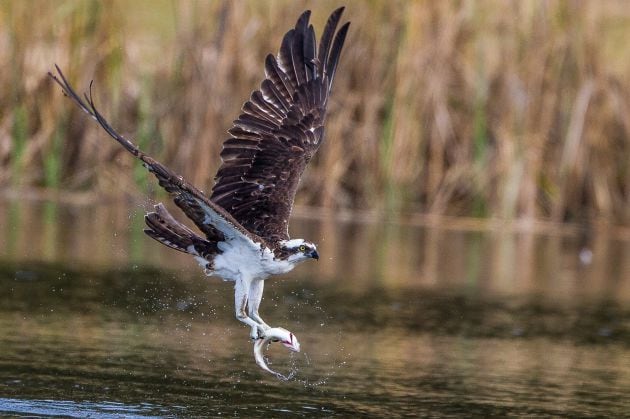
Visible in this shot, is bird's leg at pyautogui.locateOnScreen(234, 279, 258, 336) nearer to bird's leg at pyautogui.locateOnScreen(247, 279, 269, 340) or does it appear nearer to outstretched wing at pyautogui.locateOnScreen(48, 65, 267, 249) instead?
bird's leg at pyautogui.locateOnScreen(247, 279, 269, 340)

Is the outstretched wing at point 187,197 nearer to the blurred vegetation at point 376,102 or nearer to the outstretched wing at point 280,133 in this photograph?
the outstretched wing at point 280,133

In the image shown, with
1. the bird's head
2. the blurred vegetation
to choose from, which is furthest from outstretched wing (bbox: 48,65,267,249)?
the blurred vegetation

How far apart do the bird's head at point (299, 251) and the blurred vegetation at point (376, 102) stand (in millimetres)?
9290

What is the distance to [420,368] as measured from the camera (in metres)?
11.2

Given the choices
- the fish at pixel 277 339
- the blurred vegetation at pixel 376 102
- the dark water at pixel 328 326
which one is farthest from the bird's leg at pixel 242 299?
the blurred vegetation at pixel 376 102

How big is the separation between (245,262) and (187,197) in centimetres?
110

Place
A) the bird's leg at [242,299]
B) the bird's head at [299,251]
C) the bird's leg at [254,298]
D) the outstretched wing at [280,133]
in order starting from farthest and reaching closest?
the outstretched wing at [280,133]
the bird's leg at [254,298]
the bird's leg at [242,299]
the bird's head at [299,251]

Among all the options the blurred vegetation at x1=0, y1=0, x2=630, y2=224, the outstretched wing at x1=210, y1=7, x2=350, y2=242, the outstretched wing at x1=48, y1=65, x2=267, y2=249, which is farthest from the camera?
the blurred vegetation at x1=0, y1=0, x2=630, y2=224

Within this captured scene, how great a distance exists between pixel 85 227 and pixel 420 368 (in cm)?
758

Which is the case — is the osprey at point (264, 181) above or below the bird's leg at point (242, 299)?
above

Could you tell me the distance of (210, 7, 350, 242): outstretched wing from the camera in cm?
1088

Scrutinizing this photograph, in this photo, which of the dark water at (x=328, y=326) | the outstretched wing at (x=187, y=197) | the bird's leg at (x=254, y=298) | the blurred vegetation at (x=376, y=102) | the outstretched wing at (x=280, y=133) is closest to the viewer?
the outstretched wing at (x=187, y=197)

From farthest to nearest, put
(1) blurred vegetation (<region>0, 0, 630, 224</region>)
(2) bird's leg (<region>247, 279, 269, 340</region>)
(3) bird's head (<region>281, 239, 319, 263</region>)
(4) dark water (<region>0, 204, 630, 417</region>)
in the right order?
(1) blurred vegetation (<region>0, 0, 630, 224</region>) → (2) bird's leg (<region>247, 279, 269, 340</region>) → (3) bird's head (<region>281, 239, 319, 263</region>) → (4) dark water (<region>0, 204, 630, 417</region>)

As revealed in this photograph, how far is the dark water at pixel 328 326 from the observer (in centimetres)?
984
